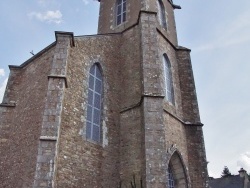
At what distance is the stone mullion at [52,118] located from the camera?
29.2 feet

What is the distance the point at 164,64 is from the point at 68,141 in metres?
6.42

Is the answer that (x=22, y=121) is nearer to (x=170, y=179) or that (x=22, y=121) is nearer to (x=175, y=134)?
(x=175, y=134)

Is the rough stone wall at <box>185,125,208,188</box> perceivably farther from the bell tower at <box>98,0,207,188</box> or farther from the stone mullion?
the stone mullion

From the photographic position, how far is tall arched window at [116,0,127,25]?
17.0 metres

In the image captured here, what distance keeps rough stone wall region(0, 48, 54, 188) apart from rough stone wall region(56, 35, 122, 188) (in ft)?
3.31

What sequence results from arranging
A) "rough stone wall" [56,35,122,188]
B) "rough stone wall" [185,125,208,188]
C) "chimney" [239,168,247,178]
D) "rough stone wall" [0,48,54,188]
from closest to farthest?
"rough stone wall" [56,35,122,188], "rough stone wall" [0,48,54,188], "rough stone wall" [185,125,208,188], "chimney" [239,168,247,178]

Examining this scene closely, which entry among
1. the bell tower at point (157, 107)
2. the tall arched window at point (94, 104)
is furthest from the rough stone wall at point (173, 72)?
the tall arched window at point (94, 104)

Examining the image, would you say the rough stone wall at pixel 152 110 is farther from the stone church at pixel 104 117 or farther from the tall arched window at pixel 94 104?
the tall arched window at pixel 94 104

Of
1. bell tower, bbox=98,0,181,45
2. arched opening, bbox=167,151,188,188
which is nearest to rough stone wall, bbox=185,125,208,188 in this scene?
arched opening, bbox=167,151,188,188

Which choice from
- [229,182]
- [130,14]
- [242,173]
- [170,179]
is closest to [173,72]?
[130,14]

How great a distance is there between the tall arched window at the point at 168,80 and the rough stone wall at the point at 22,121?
540 cm

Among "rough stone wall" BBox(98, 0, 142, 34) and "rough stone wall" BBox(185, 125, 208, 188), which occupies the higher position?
"rough stone wall" BBox(98, 0, 142, 34)

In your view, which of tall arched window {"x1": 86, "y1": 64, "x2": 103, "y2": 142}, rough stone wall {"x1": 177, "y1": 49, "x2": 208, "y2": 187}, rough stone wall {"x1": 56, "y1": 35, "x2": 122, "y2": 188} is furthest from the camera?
rough stone wall {"x1": 177, "y1": 49, "x2": 208, "y2": 187}

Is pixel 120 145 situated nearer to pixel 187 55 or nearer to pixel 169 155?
pixel 169 155
